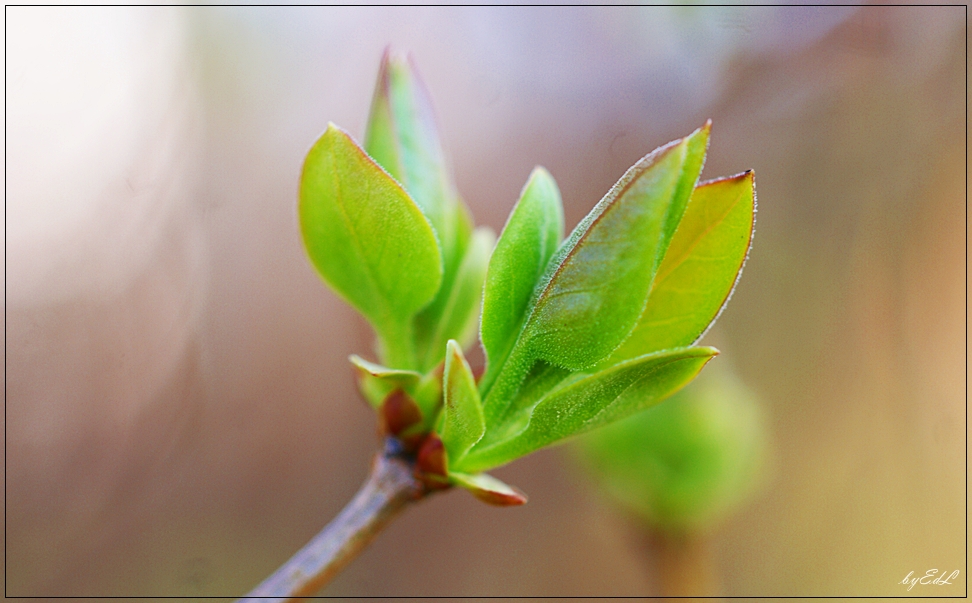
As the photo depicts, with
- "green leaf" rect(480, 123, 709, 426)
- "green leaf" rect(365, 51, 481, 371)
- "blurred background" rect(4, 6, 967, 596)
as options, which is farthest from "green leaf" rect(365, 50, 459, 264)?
"blurred background" rect(4, 6, 967, 596)

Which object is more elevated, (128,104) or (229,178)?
(128,104)

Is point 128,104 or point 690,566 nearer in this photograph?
point 690,566

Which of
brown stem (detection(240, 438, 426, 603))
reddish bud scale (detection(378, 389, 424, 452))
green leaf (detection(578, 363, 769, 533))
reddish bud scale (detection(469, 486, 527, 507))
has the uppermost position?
reddish bud scale (detection(378, 389, 424, 452))

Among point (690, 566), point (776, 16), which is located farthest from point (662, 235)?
point (776, 16)

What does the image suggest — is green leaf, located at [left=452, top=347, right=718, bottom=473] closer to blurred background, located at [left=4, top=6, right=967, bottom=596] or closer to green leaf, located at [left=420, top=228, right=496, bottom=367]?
green leaf, located at [left=420, top=228, right=496, bottom=367]

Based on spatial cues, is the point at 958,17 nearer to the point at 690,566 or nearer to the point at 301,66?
the point at 690,566

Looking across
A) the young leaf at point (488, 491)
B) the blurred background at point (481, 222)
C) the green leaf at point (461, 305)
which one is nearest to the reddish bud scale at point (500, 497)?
the young leaf at point (488, 491)
